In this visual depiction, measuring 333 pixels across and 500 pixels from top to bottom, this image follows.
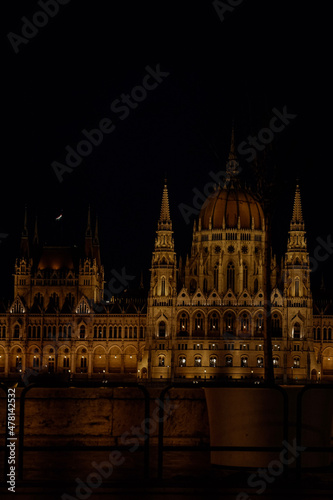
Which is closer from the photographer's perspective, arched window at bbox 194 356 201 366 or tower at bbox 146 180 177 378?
tower at bbox 146 180 177 378

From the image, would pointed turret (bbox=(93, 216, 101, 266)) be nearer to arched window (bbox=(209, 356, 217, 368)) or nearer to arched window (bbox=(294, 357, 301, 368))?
arched window (bbox=(209, 356, 217, 368))

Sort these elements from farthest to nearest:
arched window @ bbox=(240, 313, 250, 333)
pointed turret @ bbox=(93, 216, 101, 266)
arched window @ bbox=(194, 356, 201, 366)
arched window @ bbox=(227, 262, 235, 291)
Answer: pointed turret @ bbox=(93, 216, 101, 266), arched window @ bbox=(227, 262, 235, 291), arched window @ bbox=(240, 313, 250, 333), arched window @ bbox=(194, 356, 201, 366)

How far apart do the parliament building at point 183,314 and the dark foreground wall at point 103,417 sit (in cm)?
9337

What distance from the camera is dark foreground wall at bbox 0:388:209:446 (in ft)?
Result: 71.6

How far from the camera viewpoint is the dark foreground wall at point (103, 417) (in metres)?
21.8

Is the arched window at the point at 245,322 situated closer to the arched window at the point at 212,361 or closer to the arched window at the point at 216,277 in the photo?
the arched window at the point at 212,361

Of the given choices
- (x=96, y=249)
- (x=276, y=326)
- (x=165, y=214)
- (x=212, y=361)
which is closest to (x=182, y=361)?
(x=212, y=361)

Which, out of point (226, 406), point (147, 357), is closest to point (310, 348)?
point (147, 357)

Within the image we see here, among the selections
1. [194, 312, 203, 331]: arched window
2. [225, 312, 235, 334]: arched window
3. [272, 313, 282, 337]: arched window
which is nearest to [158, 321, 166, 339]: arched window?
[194, 312, 203, 331]: arched window
